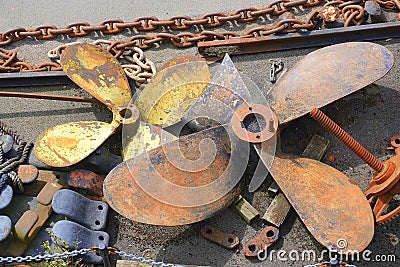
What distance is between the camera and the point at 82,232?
10.4 ft

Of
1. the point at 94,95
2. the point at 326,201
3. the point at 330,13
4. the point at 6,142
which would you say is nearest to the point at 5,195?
the point at 6,142

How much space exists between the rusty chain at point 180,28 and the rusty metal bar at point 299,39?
0.06 meters

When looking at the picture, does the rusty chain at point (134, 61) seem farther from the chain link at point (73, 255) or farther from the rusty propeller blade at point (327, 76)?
the chain link at point (73, 255)

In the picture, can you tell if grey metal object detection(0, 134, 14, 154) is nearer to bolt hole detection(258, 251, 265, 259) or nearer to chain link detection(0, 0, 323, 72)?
chain link detection(0, 0, 323, 72)

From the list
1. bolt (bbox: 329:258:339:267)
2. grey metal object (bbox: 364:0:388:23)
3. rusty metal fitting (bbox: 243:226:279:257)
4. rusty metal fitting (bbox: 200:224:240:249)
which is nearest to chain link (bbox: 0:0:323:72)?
grey metal object (bbox: 364:0:388:23)

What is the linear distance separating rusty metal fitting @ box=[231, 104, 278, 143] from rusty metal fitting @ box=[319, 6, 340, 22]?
0.86 m

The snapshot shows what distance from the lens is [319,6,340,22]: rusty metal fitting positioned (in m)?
3.73

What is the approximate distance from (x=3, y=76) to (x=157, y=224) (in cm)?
152

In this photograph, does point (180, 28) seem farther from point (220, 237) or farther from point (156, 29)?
point (220, 237)

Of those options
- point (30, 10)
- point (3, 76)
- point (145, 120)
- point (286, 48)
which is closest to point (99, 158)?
point (145, 120)

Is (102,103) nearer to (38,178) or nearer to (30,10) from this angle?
(38,178)

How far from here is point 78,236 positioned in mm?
3137

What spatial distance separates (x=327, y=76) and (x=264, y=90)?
1.44 feet

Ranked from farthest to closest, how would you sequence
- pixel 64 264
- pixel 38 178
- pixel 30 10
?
pixel 30 10 < pixel 38 178 < pixel 64 264
